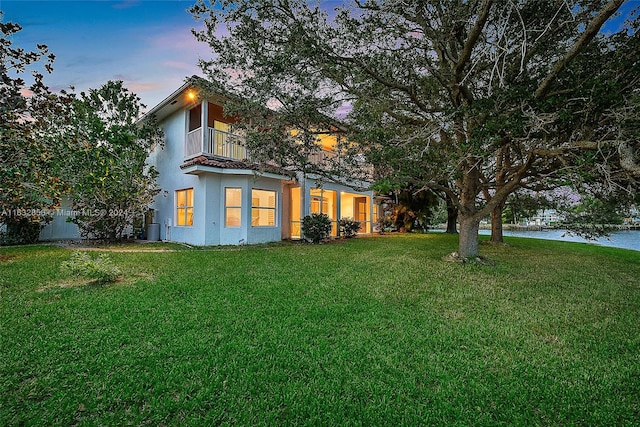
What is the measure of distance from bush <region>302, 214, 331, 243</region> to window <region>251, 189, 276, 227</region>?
5.55ft

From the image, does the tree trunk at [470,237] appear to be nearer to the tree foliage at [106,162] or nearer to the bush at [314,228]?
the bush at [314,228]

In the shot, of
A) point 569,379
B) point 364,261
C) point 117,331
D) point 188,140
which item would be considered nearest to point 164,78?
point 188,140

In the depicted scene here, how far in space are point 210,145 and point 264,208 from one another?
360 centimetres

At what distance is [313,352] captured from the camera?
3.41m

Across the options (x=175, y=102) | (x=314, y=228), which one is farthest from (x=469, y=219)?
(x=175, y=102)

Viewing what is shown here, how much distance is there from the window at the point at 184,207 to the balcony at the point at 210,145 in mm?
1699

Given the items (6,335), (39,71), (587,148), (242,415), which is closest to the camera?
(242,415)

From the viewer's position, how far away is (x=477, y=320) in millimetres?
4578

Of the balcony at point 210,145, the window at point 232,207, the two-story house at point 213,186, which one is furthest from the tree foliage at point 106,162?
the window at point 232,207

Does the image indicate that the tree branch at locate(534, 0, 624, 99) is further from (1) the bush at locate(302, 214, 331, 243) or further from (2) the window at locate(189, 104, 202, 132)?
(2) the window at locate(189, 104, 202, 132)

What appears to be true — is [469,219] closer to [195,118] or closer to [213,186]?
[213,186]

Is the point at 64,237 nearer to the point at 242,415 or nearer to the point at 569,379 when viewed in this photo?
the point at 242,415

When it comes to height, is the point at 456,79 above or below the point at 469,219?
above

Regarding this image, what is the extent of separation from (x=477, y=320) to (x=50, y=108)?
39.7ft
